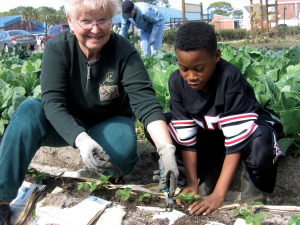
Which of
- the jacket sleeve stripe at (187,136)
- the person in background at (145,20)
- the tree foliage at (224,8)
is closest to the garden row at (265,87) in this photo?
the jacket sleeve stripe at (187,136)

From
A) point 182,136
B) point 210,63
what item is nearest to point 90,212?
point 182,136

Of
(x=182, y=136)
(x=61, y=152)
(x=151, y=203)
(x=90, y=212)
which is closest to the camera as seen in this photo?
(x=90, y=212)

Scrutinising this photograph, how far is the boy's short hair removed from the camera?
55.6 inches

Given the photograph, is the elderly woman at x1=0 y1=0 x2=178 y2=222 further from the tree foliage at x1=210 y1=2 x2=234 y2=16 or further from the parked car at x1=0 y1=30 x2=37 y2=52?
the tree foliage at x1=210 y1=2 x2=234 y2=16

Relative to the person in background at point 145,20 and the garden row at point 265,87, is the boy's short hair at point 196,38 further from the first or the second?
the person in background at point 145,20

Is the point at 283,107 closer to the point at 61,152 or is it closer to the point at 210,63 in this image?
the point at 210,63

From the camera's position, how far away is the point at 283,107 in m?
1.97

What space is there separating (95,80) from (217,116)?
77cm

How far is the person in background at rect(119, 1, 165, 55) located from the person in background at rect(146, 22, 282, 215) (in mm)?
3987

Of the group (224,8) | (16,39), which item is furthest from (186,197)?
(224,8)

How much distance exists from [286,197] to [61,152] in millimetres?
1977

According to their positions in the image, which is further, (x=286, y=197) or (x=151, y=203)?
(x=286, y=197)

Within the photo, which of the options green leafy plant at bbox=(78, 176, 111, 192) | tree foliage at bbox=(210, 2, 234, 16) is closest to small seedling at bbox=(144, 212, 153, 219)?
green leafy plant at bbox=(78, 176, 111, 192)

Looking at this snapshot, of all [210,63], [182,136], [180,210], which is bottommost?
[180,210]
